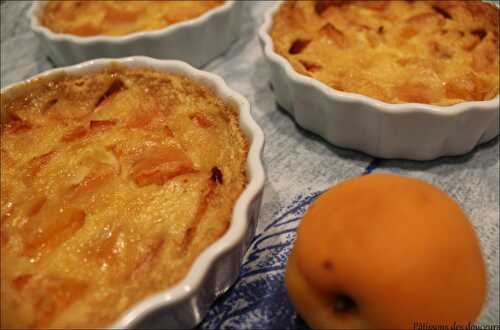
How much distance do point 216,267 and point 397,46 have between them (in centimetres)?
104

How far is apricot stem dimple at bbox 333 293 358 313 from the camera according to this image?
889 millimetres

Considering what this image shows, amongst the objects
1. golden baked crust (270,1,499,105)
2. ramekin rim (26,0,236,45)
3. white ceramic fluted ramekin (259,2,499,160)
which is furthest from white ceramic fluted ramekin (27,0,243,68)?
white ceramic fluted ramekin (259,2,499,160)

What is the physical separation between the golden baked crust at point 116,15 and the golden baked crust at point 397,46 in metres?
0.37

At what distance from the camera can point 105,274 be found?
1019 millimetres

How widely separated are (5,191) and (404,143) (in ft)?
3.48

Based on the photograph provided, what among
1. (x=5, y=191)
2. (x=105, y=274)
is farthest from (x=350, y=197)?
(x=5, y=191)

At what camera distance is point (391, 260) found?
2.77 feet

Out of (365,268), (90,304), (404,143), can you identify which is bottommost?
(404,143)

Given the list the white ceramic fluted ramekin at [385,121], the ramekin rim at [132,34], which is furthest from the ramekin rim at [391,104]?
the ramekin rim at [132,34]

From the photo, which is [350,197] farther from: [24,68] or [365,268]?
[24,68]

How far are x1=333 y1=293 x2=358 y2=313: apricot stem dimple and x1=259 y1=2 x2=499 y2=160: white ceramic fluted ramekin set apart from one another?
0.66 meters

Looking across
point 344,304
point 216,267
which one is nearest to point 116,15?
point 216,267

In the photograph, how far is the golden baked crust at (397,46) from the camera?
151 cm

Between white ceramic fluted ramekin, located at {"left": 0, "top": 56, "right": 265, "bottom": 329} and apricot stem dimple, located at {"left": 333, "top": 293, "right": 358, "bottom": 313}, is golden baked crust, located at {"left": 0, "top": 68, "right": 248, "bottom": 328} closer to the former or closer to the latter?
white ceramic fluted ramekin, located at {"left": 0, "top": 56, "right": 265, "bottom": 329}
